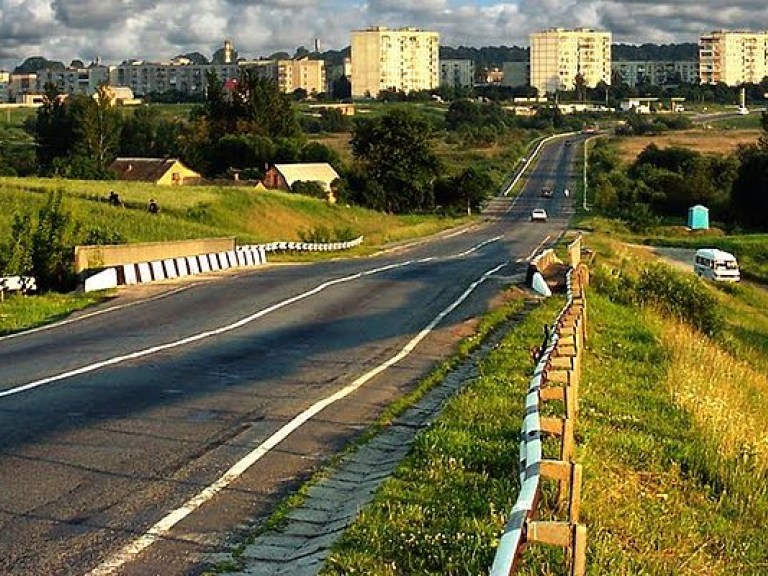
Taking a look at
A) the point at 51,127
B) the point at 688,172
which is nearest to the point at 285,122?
the point at 51,127

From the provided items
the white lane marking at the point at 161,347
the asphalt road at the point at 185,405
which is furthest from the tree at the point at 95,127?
the white lane marking at the point at 161,347

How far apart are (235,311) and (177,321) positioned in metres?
1.81

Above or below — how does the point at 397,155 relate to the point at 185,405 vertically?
above

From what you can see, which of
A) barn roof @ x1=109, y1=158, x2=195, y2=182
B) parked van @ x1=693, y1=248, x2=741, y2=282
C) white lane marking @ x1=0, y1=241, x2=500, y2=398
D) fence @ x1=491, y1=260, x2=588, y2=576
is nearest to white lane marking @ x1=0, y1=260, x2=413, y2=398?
white lane marking @ x1=0, y1=241, x2=500, y2=398

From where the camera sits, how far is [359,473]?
412 inches

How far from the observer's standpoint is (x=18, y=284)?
26.8 meters

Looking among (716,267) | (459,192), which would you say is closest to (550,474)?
(716,267)

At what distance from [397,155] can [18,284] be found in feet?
228

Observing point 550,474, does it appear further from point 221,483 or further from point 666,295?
point 666,295

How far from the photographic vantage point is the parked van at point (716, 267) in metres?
53.3

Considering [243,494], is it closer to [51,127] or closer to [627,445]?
[627,445]

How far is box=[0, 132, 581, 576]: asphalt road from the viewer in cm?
841

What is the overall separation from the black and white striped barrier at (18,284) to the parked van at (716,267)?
32.2m

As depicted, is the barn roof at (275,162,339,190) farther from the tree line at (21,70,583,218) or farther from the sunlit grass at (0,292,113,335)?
the sunlit grass at (0,292,113,335)
